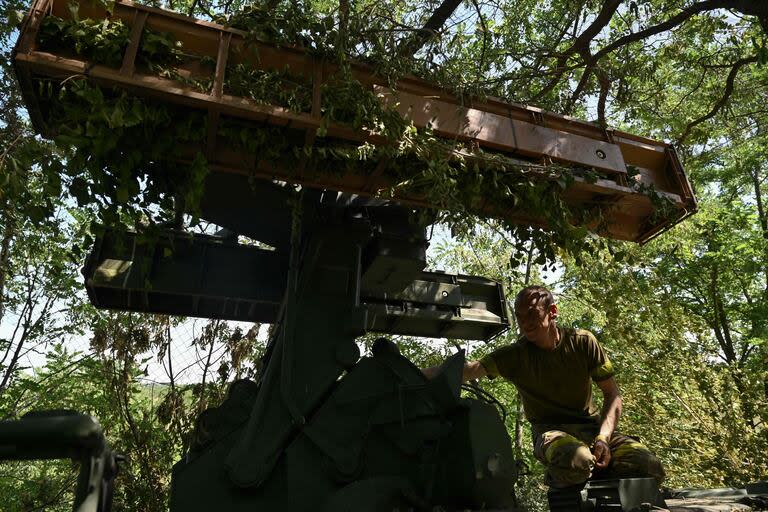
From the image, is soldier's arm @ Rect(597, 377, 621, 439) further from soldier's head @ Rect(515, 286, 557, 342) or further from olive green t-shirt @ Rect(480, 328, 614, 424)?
soldier's head @ Rect(515, 286, 557, 342)

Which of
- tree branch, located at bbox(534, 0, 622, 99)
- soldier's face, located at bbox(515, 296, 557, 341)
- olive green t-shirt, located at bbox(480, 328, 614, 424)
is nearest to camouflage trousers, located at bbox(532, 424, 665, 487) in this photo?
olive green t-shirt, located at bbox(480, 328, 614, 424)

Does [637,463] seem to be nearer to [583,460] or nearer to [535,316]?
[583,460]

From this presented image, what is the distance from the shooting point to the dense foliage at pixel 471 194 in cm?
359

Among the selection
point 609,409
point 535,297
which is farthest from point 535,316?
point 609,409

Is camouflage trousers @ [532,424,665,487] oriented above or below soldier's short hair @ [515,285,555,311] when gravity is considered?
below

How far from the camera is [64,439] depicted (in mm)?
1137

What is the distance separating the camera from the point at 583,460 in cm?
320

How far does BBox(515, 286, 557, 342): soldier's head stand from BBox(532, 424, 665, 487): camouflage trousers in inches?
27.1

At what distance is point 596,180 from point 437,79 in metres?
1.40

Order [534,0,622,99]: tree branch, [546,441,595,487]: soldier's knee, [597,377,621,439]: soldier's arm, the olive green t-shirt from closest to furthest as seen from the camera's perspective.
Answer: [546,441,595,487]: soldier's knee, [597,377,621,439]: soldier's arm, the olive green t-shirt, [534,0,622,99]: tree branch

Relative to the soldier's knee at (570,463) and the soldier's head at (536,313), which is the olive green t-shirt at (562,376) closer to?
the soldier's head at (536,313)

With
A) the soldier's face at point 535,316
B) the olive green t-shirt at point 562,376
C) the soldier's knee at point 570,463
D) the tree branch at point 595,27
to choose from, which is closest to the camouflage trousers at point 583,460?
the soldier's knee at point 570,463

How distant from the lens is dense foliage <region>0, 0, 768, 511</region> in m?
3.59

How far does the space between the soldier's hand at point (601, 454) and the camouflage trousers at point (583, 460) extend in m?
0.05
